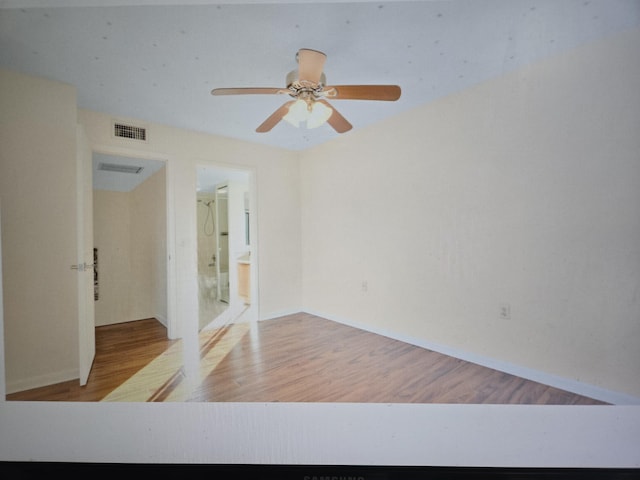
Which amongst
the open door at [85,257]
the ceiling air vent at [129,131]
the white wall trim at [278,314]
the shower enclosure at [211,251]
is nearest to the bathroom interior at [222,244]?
the shower enclosure at [211,251]

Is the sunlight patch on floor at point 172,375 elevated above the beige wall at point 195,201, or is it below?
below

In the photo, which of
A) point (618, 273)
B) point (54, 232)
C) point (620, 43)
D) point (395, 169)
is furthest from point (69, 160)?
point (618, 273)

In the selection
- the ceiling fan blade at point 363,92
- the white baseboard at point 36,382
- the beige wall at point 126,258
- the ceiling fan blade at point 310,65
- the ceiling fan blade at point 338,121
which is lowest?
the white baseboard at point 36,382

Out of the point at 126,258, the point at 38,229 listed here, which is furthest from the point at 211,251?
the point at 38,229

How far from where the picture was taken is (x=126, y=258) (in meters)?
1.29

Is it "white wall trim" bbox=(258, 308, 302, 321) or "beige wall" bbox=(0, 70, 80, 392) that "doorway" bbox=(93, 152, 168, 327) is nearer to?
"beige wall" bbox=(0, 70, 80, 392)

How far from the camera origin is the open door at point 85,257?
42.4 inches

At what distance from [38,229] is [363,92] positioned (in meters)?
1.40

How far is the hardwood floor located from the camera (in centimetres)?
68

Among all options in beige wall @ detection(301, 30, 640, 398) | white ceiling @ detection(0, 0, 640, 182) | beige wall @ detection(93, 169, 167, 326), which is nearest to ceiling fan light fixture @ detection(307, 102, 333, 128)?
white ceiling @ detection(0, 0, 640, 182)

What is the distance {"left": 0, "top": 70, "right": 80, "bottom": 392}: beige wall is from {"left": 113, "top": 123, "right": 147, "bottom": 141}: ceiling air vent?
0.30 m

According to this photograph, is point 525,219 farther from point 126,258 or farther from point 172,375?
point 126,258

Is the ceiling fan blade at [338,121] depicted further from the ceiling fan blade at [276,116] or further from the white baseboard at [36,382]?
the white baseboard at [36,382]

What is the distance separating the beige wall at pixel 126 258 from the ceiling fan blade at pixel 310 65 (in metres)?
1.07
